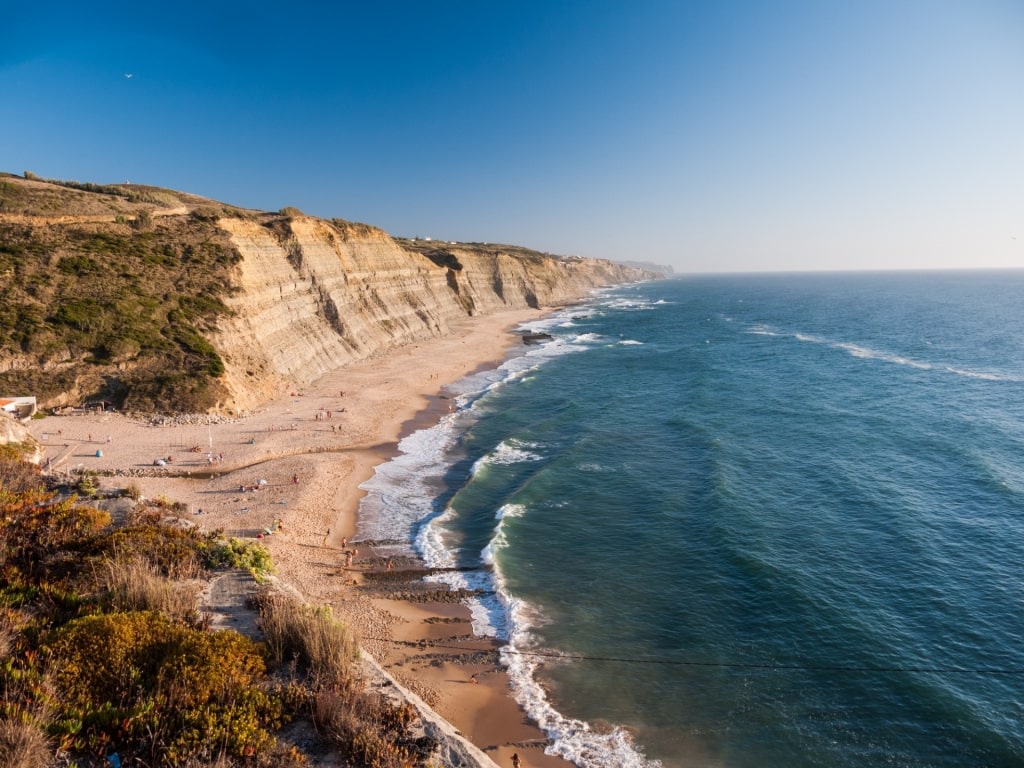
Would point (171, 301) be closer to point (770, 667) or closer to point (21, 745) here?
point (21, 745)

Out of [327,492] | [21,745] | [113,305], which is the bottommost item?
[327,492]

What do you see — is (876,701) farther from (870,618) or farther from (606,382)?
(606,382)

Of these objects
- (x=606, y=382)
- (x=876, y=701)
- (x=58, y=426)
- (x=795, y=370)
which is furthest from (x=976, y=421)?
(x=58, y=426)

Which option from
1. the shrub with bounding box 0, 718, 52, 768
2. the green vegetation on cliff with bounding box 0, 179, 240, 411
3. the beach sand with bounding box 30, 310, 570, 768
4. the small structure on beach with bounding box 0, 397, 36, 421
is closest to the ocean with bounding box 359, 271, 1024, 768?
the beach sand with bounding box 30, 310, 570, 768

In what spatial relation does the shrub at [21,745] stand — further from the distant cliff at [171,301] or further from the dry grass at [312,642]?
the distant cliff at [171,301]

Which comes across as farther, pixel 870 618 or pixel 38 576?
pixel 870 618

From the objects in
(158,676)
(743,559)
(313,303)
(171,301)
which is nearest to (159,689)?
(158,676)

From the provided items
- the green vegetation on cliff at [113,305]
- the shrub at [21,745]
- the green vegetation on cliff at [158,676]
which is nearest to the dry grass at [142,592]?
the green vegetation on cliff at [158,676]
